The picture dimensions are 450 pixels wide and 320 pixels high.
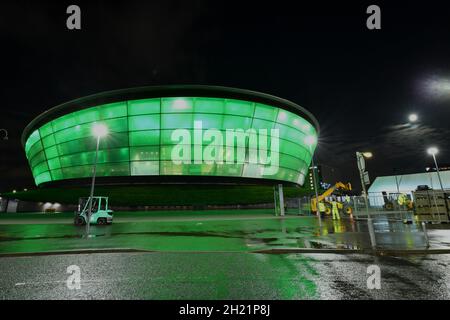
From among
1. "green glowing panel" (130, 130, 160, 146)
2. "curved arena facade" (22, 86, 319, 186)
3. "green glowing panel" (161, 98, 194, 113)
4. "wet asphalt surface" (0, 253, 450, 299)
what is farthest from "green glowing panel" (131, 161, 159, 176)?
"wet asphalt surface" (0, 253, 450, 299)

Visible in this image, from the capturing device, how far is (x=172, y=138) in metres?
31.4

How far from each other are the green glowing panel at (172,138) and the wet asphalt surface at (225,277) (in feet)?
80.5

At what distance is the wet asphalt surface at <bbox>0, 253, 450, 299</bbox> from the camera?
4176 mm

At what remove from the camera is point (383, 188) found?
81.8 meters

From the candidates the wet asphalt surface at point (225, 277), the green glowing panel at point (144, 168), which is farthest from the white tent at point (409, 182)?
the wet asphalt surface at point (225, 277)

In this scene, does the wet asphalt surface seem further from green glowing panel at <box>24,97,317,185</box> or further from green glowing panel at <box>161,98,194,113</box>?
green glowing panel at <box>161,98,194,113</box>

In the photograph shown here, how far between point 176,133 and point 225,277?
91.4 ft

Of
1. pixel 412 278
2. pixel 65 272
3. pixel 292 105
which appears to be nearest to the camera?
pixel 412 278

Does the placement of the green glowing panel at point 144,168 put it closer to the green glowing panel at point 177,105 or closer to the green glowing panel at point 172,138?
the green glowing panel at point 172,138

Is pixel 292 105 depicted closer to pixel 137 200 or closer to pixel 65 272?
pixel 137 200

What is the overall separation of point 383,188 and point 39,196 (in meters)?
97.3

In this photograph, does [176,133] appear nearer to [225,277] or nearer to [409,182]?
[225,277]
